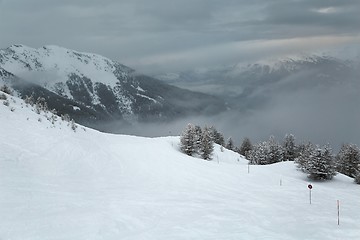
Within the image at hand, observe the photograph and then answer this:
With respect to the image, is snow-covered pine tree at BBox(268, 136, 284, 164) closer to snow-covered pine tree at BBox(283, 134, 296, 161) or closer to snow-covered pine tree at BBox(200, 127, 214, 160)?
snow-covered pine tree at BBox(283, 134, 296, 161)

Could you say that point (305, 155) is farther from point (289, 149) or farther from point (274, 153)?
point (289, 149)

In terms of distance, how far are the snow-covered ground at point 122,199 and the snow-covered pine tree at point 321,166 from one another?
17.8 metres

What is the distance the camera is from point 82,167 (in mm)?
24328

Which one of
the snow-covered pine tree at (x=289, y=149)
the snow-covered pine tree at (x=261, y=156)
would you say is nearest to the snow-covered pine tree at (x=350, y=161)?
the snow-covered pine tree at (x=261, y=156)

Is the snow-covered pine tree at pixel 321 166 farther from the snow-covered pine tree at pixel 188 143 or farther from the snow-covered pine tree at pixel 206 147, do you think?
the snow-covered pine tree at pixel 188 143

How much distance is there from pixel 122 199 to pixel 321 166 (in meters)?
34.6

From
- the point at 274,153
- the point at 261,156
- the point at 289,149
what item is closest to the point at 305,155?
the point at 261,156

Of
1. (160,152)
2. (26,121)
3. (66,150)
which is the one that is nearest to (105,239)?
(66,150)

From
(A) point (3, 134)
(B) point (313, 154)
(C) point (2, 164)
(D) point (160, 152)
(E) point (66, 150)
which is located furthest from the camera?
(B) point (313, 154)

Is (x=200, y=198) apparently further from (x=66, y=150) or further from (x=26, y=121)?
(x=26, y=121)

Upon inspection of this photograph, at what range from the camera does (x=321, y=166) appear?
158 ft

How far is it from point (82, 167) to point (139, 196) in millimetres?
5240

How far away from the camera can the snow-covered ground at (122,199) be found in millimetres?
15031

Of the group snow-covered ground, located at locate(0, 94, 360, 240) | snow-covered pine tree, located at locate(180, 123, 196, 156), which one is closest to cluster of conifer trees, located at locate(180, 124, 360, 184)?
snow-covered pine tree, located at locate(180, 123, 196, 156)
